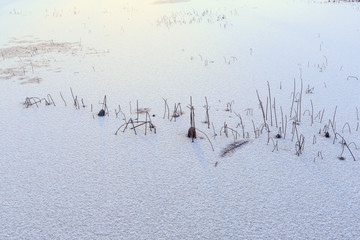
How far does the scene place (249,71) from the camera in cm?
343

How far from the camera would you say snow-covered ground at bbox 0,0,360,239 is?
1335 millimetres

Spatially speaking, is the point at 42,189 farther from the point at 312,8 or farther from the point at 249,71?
the point at 312,8

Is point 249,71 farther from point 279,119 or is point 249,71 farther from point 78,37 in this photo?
point 78,37

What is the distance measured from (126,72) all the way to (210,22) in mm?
3479

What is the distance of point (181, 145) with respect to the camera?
195 centimetres

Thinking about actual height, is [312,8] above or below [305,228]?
above

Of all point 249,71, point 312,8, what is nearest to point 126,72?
point 249,71

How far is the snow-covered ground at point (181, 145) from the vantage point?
133cm

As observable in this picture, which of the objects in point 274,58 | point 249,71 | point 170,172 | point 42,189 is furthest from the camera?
point 274,58

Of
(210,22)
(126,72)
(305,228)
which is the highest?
(210,22)

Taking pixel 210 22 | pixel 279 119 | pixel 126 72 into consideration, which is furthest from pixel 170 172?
pixel 210 22

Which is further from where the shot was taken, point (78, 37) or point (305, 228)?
point (78, 37)

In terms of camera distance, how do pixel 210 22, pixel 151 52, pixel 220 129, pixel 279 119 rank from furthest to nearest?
pixel 210 22 → pixel 151 52 → pixel 279 119 → pixel 220 129

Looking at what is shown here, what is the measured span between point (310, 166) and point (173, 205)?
0.78 meters
